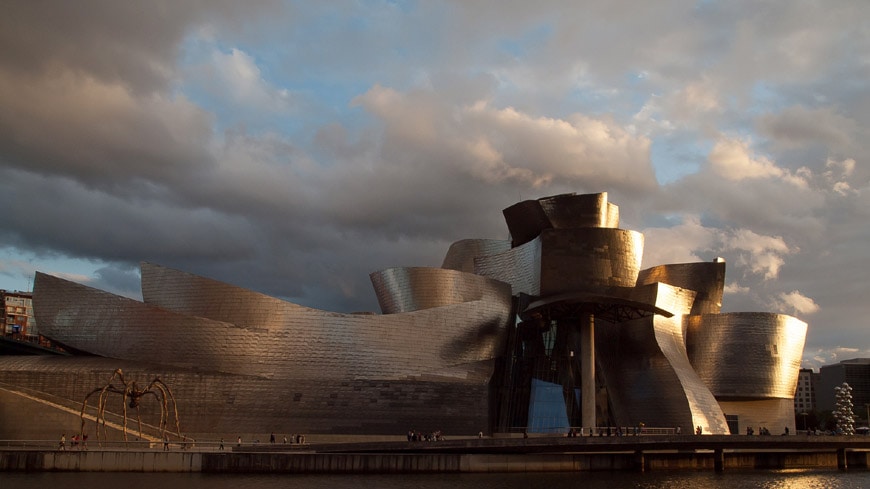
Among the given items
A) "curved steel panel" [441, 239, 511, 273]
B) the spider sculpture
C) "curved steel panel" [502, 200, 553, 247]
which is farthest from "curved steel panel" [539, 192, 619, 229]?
the spider sculpture

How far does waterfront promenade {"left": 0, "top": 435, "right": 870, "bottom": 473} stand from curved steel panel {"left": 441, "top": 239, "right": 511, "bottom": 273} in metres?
19.6

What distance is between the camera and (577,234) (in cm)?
4159

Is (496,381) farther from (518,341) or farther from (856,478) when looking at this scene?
(856,478)

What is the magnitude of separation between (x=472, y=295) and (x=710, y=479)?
52.8ft

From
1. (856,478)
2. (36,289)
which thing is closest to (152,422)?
(36,289)

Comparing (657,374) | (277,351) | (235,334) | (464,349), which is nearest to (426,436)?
(464,349)

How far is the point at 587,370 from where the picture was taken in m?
39.0

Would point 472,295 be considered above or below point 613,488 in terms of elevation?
above

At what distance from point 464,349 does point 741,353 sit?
669 inches

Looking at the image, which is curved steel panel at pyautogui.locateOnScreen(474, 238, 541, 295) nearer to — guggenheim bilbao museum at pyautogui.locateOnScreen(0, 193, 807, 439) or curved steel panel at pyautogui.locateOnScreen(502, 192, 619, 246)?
guggenheim bilbao museum at pyautogui.locateOnScreen(0, 193, 807, 439)

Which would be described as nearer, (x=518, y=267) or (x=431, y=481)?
(x=431, y=481)

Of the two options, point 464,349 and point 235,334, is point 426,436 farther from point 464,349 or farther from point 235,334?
point 235,334

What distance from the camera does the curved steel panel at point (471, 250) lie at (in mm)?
50781

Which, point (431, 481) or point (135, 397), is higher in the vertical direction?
point (135, 397)
